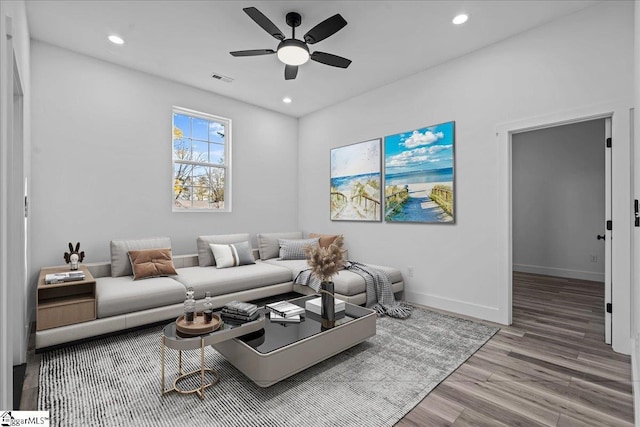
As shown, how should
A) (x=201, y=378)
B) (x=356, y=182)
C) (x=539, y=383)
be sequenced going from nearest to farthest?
(x=201, y=378), (x=539, y=383), (x=356, y=182)

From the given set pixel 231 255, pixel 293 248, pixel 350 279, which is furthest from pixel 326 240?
pixel 231 255

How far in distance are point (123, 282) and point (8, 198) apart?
6.90 ft

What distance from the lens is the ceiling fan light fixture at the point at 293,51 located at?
2803mm

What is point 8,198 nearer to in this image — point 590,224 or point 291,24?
point 291,24

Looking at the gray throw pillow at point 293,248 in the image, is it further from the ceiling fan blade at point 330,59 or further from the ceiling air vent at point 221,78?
the ceiling fan blade at point 330,59

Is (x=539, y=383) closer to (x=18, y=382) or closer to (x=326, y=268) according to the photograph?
(x=326, y=268)

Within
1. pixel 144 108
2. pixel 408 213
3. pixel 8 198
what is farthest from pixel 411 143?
pixel 8 198

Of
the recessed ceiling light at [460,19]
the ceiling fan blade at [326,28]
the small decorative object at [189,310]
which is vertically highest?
the recessed ceiling light at [460,19]

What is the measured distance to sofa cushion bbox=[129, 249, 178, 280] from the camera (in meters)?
3.43

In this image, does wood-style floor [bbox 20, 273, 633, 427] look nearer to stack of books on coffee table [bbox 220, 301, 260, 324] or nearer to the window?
stack of books on coffee table [bbox 220, 301, 260, 324]

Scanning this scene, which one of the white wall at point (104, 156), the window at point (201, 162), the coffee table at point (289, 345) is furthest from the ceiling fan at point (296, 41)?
the coffee table at point (289, 345)

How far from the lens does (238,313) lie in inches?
91.6

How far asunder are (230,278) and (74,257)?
1537mm

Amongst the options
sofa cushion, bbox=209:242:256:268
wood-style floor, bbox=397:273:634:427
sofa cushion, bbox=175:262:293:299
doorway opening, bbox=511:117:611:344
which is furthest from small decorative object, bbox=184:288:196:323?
doorway opening, bbox=511:117:611:344
